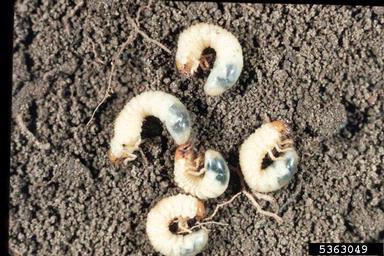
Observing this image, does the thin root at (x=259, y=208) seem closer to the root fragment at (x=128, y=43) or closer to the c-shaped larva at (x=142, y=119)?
the c-shaped larva at (x=142, y=119)

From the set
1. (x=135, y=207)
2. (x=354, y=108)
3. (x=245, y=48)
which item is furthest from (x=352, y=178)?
(x=135, y=207)

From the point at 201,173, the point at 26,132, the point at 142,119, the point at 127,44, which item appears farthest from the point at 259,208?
the point at 26,132

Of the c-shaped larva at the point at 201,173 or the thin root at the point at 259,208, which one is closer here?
the c-shaped larva at the point at 201,173

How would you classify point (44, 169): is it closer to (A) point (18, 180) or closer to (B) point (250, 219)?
(A) point (18, 180)

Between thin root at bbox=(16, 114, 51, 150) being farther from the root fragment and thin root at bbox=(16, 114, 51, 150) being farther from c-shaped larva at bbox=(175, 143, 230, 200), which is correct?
c-shaped larva at bbox=(175, 143, 230, 200)

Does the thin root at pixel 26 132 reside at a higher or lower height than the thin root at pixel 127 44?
lower

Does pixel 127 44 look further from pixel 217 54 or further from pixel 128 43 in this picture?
pixel 217 54

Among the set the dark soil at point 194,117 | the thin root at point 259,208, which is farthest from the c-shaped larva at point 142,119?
the thin root at point 259,208
